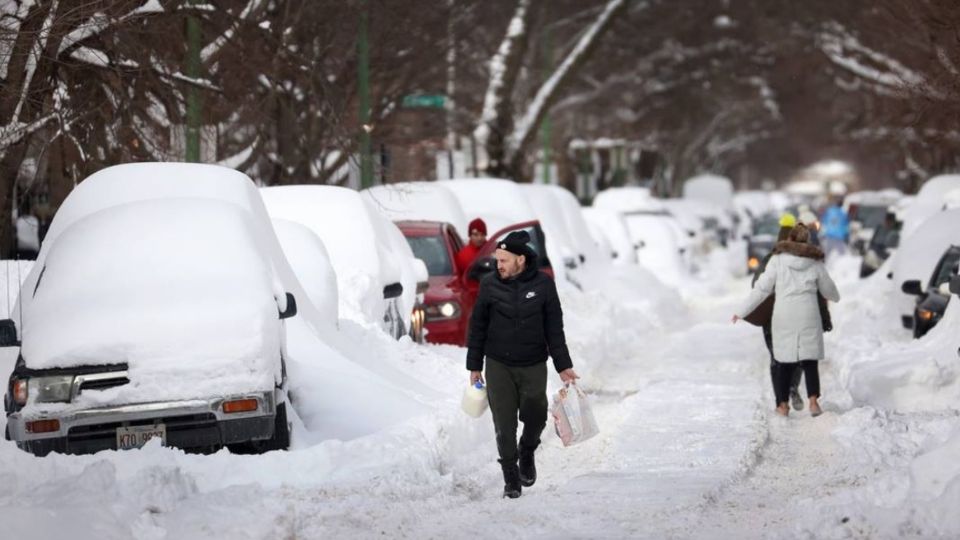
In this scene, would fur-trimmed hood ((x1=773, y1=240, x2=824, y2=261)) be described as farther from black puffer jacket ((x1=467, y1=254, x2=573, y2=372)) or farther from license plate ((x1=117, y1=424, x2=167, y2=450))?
license plate ((x1=117, y1=424, x2=167, y2=450))

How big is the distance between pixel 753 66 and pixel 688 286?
30.3m

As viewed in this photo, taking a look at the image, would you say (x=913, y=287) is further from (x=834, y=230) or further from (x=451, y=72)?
(x=451, y=72)

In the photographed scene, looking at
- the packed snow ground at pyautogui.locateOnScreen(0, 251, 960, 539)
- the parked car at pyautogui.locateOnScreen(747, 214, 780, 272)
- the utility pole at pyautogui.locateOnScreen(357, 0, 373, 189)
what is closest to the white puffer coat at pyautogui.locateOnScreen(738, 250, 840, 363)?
the packed snow ground at pyautogui.locateOnScreen(0, 251, 960, 539)

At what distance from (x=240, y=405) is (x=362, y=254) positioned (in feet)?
21.0

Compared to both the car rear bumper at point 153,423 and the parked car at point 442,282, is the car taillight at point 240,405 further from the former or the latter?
the parked car at point 442,282

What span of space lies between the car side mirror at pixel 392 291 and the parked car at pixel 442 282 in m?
1.04

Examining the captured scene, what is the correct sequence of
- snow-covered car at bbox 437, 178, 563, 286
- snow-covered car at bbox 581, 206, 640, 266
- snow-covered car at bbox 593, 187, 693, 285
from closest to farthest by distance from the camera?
snow-covered car at bbox 437, 178, 563, 286 → snow-covered car at bbox 581, 206, 640, 266 → snow-covered car at bbox 593, 187, 693, 285

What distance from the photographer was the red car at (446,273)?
17688 millimetres

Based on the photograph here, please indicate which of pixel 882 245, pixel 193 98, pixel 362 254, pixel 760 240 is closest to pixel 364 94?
pixel 193 98

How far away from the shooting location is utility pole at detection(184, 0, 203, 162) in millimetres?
18438

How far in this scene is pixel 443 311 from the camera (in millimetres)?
17766

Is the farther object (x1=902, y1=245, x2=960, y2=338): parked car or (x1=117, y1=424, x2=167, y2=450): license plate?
(x1=902, y1=245, x2=960, y2=338): parked car

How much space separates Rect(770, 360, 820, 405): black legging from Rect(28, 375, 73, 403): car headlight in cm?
635

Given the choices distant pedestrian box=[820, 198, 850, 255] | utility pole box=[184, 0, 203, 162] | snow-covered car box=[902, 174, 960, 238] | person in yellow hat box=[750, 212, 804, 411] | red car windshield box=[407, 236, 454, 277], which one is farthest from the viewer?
distant pedestrian box=[820, 198, 850, 255]
